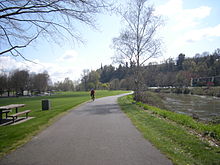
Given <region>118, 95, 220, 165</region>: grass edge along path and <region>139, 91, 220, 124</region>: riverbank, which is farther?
<region>139, 91, 220, 124</region>: riverbank

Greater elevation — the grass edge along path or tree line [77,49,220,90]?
tree line [77,49,220,90]

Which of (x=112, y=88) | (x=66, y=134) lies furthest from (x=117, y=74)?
(x=66, y=134)

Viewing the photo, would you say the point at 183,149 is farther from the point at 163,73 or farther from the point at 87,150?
the point at 163,73

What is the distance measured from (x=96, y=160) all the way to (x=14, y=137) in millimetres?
3797

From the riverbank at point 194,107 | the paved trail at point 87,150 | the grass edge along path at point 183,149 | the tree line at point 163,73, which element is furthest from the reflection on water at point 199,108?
the paved trail at point 87,150

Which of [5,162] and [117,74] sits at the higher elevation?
[117,74]

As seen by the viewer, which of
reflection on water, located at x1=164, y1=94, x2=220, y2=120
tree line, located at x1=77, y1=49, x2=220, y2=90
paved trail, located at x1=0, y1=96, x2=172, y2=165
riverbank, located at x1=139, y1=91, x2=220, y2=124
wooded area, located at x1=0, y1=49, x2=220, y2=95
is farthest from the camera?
wooded area, located at x1=0, y1=49, x2=220, y2=95

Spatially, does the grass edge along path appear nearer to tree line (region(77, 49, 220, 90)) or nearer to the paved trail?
the paved trail

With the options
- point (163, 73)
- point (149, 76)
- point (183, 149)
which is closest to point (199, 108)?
point (149, 76)

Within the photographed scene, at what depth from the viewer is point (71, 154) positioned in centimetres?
455

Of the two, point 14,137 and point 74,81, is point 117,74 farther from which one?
point 14,137

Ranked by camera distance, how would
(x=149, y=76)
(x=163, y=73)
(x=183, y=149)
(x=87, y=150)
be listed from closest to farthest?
(x=87, y=150), (x=183, y=149), (x=149, y=76), (x=163, y=73)

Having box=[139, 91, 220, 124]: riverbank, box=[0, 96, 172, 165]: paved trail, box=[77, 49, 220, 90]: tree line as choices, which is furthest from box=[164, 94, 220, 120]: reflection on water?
box=[0, 96, 172, 165]: paved trail

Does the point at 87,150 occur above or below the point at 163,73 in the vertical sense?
below
